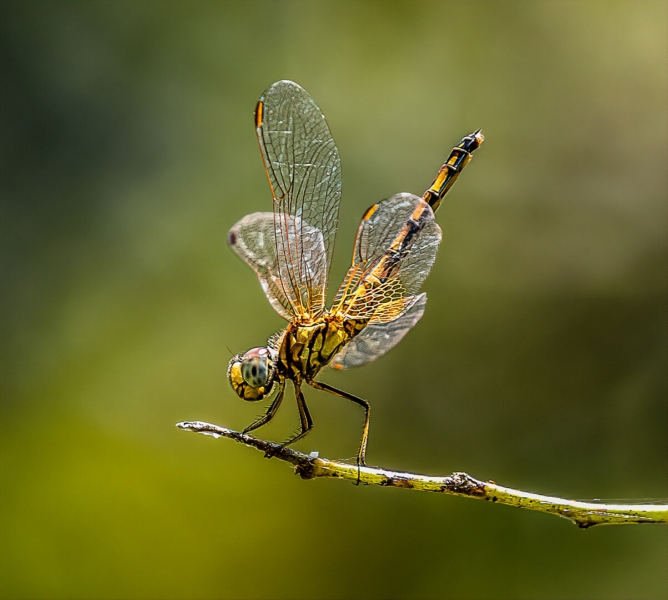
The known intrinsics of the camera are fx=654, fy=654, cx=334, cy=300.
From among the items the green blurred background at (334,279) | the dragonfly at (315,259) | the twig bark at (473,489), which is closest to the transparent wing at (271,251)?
the dragonfly at (315,259)

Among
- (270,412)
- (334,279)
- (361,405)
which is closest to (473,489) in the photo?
(361,405)

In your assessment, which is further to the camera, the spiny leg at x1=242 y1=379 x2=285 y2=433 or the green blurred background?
the green blurred background

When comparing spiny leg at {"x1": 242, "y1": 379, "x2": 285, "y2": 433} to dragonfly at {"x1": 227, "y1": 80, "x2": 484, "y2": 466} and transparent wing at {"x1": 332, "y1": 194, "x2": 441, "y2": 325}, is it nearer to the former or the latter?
dragonfly at {"x1": 227, "y1": 80, "x2": 484, "y2": 466}

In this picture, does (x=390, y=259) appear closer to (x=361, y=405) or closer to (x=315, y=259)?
(x=315, y=259)

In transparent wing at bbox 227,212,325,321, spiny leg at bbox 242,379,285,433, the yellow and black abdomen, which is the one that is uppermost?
transparent wing at bbox 227,212,325,321

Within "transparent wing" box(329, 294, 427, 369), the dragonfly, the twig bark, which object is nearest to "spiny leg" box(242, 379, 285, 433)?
the dragonfly

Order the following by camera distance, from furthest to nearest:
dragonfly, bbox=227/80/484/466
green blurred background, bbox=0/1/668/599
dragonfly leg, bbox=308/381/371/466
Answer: green blurred background, bbox=0/1/668/599
dragonfly, bbox=227/80/484/466
dragonfly leg, bbox=308/381/371/466
